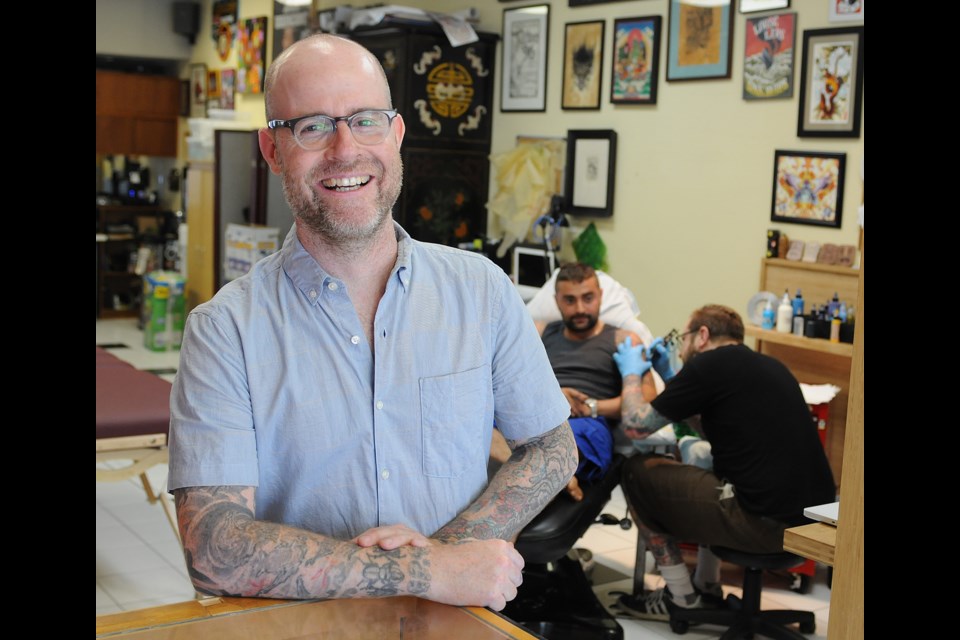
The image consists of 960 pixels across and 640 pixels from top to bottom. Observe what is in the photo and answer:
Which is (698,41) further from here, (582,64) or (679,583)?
(679,583)

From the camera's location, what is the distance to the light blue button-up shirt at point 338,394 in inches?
67.4

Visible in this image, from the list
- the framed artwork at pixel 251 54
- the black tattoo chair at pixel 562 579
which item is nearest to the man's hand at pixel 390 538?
the black tattoo chair at pixel 562 579

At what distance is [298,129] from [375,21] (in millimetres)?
5633

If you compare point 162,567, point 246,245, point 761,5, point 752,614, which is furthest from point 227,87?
point 752,614

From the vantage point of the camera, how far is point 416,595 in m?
1.54

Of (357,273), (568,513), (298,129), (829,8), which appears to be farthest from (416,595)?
(829,8)

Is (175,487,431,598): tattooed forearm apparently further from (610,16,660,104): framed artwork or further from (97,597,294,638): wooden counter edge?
(610,16,660,104): framed artwork

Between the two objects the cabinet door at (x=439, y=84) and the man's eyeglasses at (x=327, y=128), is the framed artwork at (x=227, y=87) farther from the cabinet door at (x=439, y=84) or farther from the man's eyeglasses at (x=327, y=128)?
the man's eyeglasses at (x=327, y=128)

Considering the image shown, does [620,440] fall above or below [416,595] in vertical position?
below

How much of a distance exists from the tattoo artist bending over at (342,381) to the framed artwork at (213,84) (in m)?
9.46

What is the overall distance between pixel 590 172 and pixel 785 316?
181cm

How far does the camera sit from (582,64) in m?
6.50
